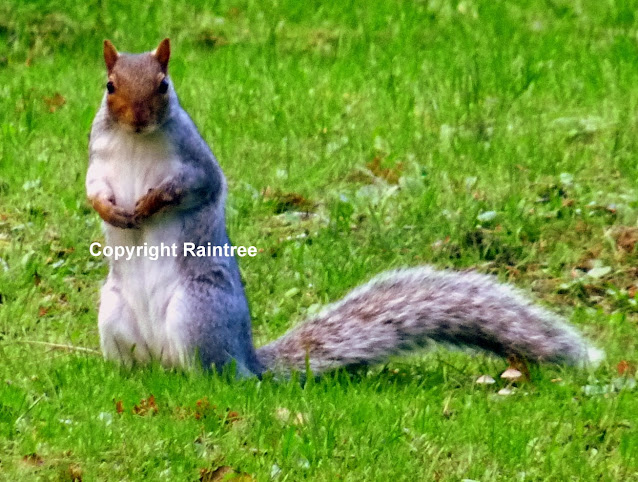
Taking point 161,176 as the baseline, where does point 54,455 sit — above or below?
below

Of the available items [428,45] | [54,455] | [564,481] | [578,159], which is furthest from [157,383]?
[428,45]

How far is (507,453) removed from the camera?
11.2 feet

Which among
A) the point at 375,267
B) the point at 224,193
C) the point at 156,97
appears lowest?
the point at 375,267

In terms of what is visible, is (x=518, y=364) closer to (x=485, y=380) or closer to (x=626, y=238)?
(x=485, y=380)

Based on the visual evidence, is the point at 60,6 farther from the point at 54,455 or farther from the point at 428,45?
the point at 54,455

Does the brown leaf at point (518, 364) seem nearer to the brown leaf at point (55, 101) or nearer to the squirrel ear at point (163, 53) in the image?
the squirrel ear at point (163, 53)

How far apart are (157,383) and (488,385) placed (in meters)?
1.01

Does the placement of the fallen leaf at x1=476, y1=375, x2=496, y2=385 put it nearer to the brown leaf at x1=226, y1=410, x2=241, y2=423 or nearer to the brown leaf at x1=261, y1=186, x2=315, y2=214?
the brown leaf at x1=226, y1=410, x2=241, y2=423

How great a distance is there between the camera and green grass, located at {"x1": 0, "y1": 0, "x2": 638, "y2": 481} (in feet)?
11.2

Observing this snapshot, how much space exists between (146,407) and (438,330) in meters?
0.95

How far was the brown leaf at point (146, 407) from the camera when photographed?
358 cm

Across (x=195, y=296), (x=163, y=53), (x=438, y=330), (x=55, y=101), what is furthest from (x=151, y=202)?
(x=55, y=101)

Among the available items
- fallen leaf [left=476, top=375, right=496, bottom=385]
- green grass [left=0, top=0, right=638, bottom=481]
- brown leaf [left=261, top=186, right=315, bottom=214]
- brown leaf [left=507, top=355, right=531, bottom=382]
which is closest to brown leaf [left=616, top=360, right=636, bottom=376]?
green grass [left=0, top=0, right=638, bottom=481]

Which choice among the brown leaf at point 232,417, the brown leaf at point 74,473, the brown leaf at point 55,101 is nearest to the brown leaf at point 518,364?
the brown leaf at point 232,417
